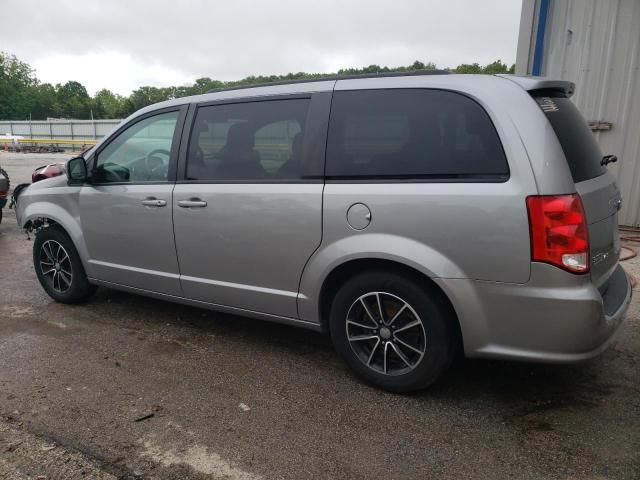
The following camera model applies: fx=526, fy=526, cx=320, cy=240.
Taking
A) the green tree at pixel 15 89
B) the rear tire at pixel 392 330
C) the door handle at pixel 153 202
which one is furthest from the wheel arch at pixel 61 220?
the green tree at pixel 15 89

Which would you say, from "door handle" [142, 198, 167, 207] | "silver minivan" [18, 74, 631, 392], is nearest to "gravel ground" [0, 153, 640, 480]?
"silver minivan" [18, 74, 631, 392]

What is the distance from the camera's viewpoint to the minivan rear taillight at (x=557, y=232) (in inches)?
100

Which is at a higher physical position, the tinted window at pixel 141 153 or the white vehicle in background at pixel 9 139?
the tinted window at pixel 141 153

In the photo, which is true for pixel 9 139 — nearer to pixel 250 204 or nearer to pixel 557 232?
pixel 250 204

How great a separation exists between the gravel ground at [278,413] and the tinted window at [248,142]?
1.31m

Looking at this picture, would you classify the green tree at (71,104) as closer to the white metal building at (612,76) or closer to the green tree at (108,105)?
the green tree at (108,105)

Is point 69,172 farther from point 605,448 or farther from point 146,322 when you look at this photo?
point 605,448

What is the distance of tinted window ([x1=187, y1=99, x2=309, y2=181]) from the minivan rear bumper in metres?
1.30

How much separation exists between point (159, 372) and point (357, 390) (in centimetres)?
133

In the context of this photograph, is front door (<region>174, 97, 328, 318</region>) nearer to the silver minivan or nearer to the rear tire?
the silver minivan

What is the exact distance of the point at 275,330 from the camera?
14.0 ft

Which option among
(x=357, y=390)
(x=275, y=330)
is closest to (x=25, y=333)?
(x=275, y=330)

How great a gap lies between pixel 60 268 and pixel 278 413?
2.85 meters

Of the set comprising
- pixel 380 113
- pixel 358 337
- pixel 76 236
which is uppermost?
pixel 380 113
